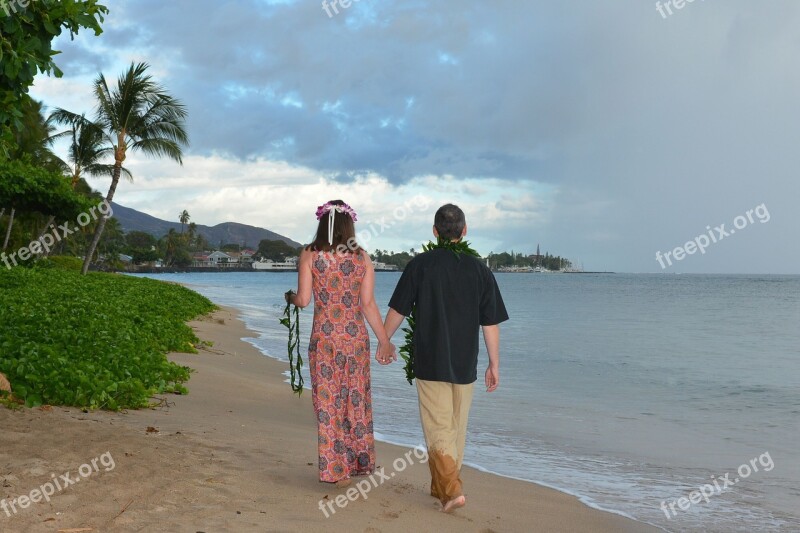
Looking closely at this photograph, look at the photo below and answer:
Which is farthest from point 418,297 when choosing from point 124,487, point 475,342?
point 124,487

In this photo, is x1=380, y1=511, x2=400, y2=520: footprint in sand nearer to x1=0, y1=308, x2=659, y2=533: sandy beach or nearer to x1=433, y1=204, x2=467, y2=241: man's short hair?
x1=0, y1=308, x2=659, y2=533: sandy beach

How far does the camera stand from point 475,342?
15.6ft

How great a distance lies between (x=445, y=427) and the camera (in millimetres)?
4676

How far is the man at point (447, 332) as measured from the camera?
467cm

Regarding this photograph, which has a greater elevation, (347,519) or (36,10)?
(36,10)

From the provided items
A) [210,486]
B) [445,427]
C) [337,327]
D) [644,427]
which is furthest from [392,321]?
[644,427]

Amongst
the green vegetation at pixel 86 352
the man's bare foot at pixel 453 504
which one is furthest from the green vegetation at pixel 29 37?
the man's bare foot at pixel 453 504

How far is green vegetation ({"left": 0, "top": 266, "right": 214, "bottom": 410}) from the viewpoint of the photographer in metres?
7.07

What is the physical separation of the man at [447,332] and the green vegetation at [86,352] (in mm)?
3702

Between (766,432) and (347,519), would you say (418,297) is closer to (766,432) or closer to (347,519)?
(347,519)

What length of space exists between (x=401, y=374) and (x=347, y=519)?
9.57m

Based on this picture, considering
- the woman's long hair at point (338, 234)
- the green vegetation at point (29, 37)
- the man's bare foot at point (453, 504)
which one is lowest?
the man's bare foot at point (453, 504)

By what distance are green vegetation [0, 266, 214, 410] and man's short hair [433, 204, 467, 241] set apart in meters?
3.99

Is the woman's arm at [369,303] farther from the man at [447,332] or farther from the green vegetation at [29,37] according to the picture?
the green vegetation at [29,37]
